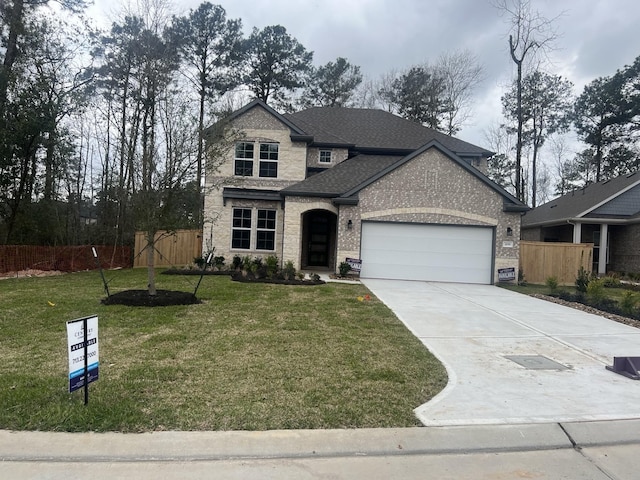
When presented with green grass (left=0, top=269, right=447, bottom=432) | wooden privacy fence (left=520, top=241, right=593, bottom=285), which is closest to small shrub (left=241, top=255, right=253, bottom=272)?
green grass (left=0, top=269, right=447, bottom=432)

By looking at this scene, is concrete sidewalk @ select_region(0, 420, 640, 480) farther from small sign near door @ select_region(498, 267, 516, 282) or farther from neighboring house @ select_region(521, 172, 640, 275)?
neighboring house @ select_region(521, 172, 640, 275)

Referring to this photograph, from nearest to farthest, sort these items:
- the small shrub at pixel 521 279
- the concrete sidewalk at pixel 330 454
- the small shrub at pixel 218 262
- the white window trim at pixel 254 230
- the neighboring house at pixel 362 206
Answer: the concrete sidewalk at pixel 330 454
the neighboring house at pixel 362 206
the small shrub at pixel 521 279
the small shrub at pixel 218 262
the white window trim at pixel 254 230

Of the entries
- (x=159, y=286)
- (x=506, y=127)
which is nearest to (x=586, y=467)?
(x=159, y=286)

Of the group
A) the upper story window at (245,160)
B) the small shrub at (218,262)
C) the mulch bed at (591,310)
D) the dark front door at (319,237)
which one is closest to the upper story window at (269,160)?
the upper story window at (245,160)

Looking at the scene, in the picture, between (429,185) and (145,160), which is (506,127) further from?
(145,160)

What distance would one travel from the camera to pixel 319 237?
21172mm

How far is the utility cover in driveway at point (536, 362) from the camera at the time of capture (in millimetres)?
5984

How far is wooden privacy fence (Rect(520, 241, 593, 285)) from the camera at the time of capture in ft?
60.1

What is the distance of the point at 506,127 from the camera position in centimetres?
3831

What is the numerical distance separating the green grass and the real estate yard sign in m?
0.27

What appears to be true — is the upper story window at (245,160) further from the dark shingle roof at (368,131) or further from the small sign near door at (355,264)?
the small sign near door at (355,264)

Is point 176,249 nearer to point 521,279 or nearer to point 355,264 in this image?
point 355,264

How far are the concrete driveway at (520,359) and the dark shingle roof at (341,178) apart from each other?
6847 millimetres

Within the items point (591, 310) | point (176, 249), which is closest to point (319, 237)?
point (176, 249)
